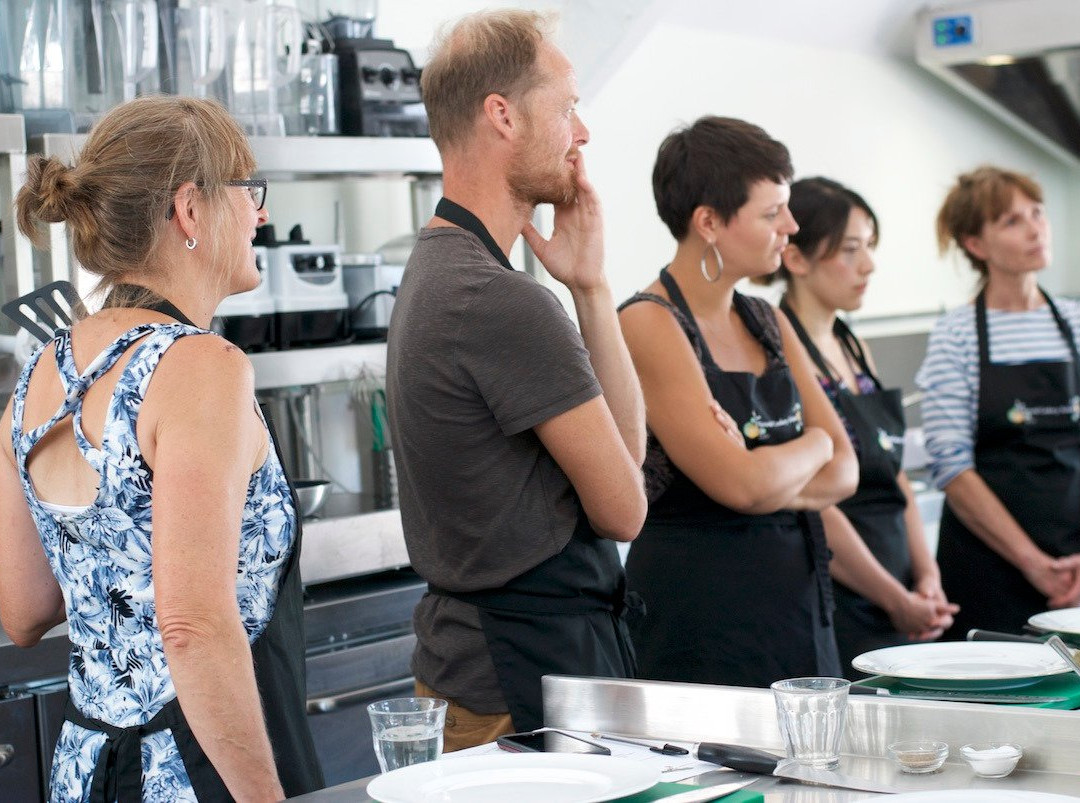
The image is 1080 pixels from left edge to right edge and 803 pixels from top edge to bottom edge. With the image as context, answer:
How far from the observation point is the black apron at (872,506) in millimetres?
2371

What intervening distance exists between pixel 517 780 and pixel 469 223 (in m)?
0.76

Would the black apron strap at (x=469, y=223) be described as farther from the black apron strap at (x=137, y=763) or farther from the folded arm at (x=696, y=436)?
the black apron strap at (x=137, y=763)

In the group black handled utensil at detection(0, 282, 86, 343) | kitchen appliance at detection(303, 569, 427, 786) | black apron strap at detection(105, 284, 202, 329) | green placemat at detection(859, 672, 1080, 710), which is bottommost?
kitchen appliance at detection(303, 569, 427, 786)

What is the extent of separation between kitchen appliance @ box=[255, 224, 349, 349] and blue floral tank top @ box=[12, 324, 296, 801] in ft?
3.65

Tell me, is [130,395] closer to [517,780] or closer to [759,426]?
[517,780]

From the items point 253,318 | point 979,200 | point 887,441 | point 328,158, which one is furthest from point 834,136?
point 253,318

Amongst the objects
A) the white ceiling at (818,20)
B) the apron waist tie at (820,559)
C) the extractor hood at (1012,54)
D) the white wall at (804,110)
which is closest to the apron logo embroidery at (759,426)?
the apron waist tie at (820,559)

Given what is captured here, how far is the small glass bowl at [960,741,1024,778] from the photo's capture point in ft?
3.31

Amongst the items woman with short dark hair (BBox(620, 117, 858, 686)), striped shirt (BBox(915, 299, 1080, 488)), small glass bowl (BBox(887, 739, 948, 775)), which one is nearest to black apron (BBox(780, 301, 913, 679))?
striped shirt (BBox(915, 299, 1080, 488))

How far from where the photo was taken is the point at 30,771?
Answer: 6.42 feet

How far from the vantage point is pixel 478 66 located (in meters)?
1.58

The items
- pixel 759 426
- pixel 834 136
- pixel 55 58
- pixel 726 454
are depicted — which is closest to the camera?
pixel 726 454

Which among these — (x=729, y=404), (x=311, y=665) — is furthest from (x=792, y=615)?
(x=311, y=665)

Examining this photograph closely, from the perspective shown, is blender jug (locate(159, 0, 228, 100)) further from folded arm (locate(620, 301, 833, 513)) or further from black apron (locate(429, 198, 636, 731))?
black apron (locate(429, 198, 636, 731))
